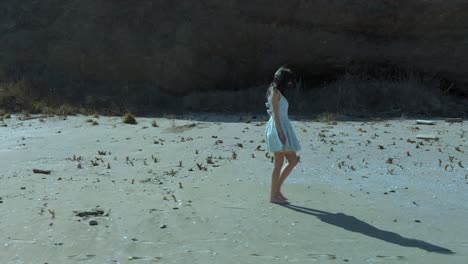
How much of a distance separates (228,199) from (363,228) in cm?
171

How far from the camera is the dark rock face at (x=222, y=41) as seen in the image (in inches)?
685

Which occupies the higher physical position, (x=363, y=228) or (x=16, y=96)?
(x=16, y=96)

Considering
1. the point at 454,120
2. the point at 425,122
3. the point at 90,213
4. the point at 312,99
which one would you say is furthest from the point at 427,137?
the point at 90,213

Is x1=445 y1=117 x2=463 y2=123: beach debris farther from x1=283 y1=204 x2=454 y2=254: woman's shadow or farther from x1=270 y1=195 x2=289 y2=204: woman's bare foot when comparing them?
x1=283 y1=204 x2=454 y2=254: woman's shadow

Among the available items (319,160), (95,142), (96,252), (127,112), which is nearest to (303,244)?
(96,252)

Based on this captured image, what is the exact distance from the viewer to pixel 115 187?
8359 millimetres

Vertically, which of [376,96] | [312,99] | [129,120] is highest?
[376,96]

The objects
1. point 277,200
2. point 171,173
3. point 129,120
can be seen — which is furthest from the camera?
point 129,120

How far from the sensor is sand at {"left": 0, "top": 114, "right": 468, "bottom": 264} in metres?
6.04

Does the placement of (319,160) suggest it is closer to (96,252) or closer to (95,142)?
(95,142)

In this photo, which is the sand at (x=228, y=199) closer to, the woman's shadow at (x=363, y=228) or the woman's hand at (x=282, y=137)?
the woman's shadow at (x=363, y=228)

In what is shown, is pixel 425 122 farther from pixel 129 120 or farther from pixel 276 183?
pixel 276 183

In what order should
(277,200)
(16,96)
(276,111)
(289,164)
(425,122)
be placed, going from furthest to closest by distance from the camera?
1. (16,96)
2. (425,122)
3. (289,164)
4. (277,200)
5. (276,111)

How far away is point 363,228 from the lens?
6711 mm
